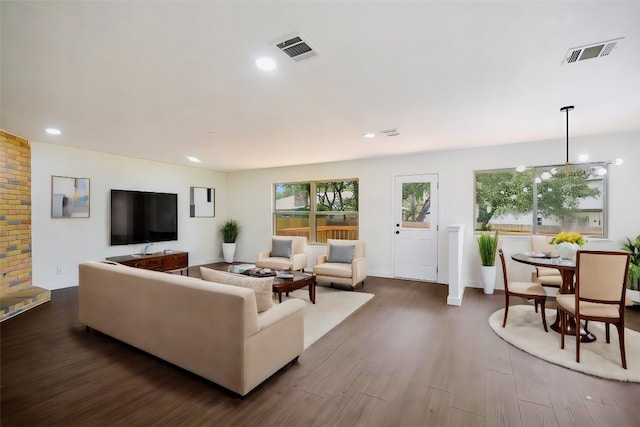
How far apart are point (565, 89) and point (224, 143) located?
14.2ft

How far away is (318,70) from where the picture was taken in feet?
7.71

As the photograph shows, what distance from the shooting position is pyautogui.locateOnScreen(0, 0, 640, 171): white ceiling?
171cm

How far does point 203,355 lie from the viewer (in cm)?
221

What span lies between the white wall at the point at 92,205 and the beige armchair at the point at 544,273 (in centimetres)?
→ 685

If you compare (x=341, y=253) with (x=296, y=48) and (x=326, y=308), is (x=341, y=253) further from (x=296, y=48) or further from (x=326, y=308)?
(x=296, y=48)

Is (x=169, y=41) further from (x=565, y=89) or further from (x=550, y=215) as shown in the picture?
(x=550, y=215)

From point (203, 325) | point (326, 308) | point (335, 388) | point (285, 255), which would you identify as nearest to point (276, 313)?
point (203, 325)

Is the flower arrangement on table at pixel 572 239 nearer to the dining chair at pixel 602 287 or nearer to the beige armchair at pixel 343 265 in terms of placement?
the dining chair at pixel 602 287

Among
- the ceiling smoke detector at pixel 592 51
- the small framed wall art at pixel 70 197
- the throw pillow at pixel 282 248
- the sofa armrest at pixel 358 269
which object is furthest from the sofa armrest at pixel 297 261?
the ceiling smoke detector at pixel 592 51

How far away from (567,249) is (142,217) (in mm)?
6970

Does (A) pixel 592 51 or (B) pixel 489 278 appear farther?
(B) pixel 489 278

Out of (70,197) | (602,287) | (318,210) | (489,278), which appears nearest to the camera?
(602,287)

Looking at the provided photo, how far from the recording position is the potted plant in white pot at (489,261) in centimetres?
481

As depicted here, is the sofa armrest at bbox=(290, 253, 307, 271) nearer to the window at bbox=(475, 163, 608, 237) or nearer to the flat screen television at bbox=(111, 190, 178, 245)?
the flat screen television at bbox=(111, 190, 178, 245)
